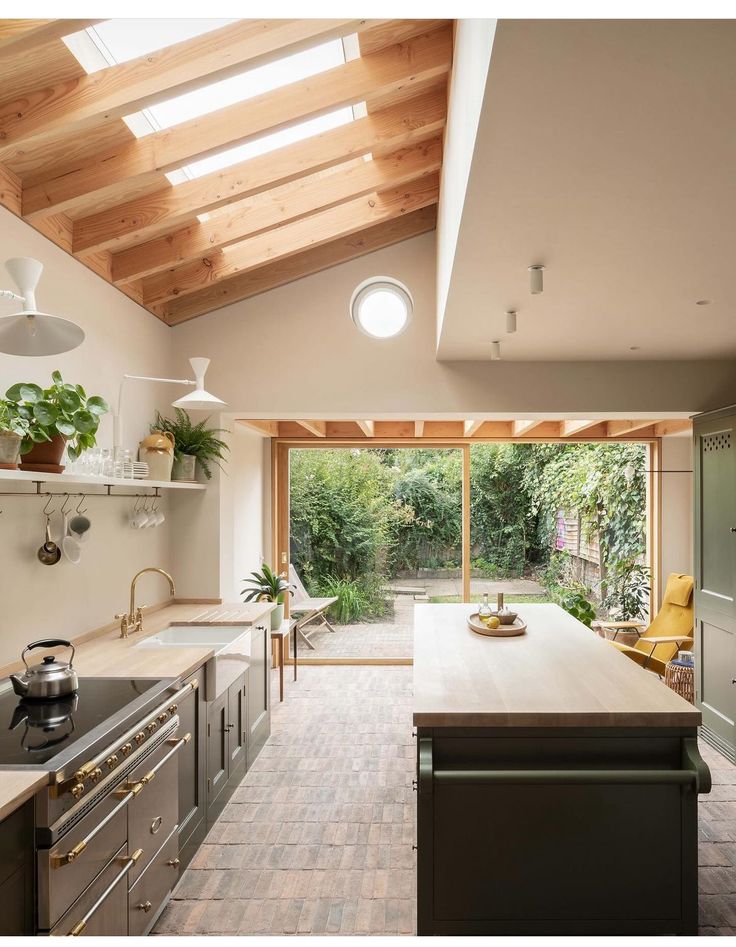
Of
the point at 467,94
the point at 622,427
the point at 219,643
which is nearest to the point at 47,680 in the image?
the point at 219,643

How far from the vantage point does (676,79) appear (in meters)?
1.27

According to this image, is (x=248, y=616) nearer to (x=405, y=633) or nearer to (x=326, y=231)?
(x=326, y=231)

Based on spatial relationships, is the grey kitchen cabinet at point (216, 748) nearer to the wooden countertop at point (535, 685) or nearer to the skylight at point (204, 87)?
the wooden countertop at point (535, 685)

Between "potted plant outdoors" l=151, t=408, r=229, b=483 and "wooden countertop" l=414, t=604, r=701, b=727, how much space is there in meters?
1.73

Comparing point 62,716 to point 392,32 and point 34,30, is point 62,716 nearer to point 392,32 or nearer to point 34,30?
point 34,30

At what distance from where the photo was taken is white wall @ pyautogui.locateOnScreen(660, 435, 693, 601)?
613 centimetres

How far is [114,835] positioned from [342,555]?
4.27m

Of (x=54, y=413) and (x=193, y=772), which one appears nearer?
(x=54, y=413)

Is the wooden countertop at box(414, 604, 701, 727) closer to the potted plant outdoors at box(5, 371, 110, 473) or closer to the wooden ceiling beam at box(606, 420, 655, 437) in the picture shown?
the potted plant outdoors at box(5, 371, 110, 473)

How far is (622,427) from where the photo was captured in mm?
5957

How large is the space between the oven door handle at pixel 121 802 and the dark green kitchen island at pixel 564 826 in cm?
88

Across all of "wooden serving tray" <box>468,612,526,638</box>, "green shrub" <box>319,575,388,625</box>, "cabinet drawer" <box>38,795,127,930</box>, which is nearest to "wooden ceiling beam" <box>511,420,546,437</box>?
"green shrub" <box>319,575,388,625</box>

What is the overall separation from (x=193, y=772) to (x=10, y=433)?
1597 mm

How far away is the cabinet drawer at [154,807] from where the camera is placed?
6.61 feet
